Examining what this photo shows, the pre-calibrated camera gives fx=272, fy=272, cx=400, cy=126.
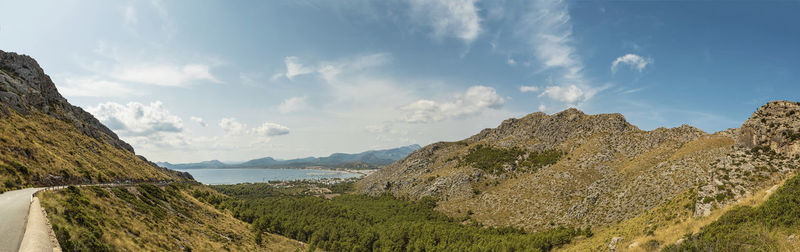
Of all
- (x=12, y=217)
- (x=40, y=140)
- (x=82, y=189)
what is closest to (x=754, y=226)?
(x=12, y=217)

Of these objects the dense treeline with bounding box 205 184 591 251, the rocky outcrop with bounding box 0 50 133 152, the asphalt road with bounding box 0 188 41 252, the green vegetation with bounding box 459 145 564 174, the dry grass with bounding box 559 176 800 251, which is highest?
the rocky outcrop with bounding box 0 50 133 152

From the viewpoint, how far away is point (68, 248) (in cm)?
2317

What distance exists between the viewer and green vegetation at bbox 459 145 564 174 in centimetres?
12287

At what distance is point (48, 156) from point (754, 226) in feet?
351

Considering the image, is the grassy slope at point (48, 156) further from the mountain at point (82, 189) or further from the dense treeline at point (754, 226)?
the dense treeline at point (754, 226)

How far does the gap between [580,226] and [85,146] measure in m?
146

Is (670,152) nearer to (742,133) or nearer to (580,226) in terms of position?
(580,226)

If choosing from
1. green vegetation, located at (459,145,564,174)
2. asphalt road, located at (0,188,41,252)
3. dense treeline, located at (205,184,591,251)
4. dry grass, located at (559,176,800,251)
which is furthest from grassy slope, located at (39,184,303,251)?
green vegetation, located at (459,145,564,174)

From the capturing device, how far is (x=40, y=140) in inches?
2557

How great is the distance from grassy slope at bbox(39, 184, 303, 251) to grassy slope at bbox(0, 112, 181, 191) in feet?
25.5

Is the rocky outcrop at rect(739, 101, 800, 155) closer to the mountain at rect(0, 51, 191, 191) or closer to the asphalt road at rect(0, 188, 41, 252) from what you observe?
the asphalt road at rect(0, 188, 41, 252)

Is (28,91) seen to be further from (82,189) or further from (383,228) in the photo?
(383,228)

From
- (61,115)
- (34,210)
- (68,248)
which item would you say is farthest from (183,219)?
(61,115)

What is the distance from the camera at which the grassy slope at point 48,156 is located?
1797 inches
